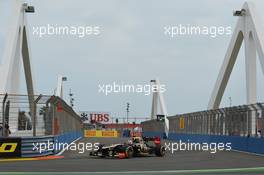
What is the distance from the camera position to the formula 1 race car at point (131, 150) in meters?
19.8

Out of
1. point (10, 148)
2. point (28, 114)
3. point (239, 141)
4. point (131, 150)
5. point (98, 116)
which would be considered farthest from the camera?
point (98, 116)

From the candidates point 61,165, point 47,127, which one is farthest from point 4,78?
point 61,165

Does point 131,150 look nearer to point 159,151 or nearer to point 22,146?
point 159,151

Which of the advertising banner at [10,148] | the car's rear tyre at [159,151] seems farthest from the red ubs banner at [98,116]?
the advertising banner at [10,148]

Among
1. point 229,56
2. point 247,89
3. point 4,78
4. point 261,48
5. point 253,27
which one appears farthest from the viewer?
point 229,56

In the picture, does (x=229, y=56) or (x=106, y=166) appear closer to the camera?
(x=106, y=166)

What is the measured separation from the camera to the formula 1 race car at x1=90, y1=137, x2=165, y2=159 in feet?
65.1

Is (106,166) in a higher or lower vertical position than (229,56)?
lower

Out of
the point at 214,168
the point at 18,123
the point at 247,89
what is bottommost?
the point at 214,168

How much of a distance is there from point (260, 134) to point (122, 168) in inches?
412

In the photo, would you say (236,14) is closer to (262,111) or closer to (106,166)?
(262,111)

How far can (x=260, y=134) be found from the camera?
23859 millimetres

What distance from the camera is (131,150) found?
20000 millimetres

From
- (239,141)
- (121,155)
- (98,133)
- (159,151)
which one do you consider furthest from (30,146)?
(98,133)
